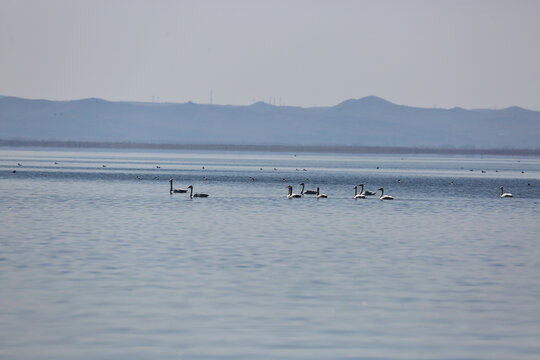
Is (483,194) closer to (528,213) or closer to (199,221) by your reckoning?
(528,213)

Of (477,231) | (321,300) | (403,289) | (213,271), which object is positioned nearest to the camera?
(321,300)

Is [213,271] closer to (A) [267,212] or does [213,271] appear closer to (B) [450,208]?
(A) [267,212]

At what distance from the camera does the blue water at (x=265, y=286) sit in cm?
1841

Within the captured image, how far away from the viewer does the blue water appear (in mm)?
18406

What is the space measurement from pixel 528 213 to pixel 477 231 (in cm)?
1444

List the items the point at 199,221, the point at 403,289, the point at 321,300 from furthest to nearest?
the point at 199,221
the point at 403,289
the point at 321,300

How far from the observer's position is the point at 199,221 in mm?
46219

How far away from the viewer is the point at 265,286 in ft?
82.4

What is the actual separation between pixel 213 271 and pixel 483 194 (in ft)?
181

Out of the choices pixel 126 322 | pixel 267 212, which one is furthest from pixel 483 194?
pixel 126 322

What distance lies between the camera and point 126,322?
66.0ft

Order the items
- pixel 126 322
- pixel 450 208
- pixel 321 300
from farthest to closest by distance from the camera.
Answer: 1. pixel 450 208
2. pixel 321 300
3. pixel 126 322

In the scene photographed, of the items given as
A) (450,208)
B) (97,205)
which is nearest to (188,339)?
(97,205)

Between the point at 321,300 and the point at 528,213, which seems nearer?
the point at 321,300
